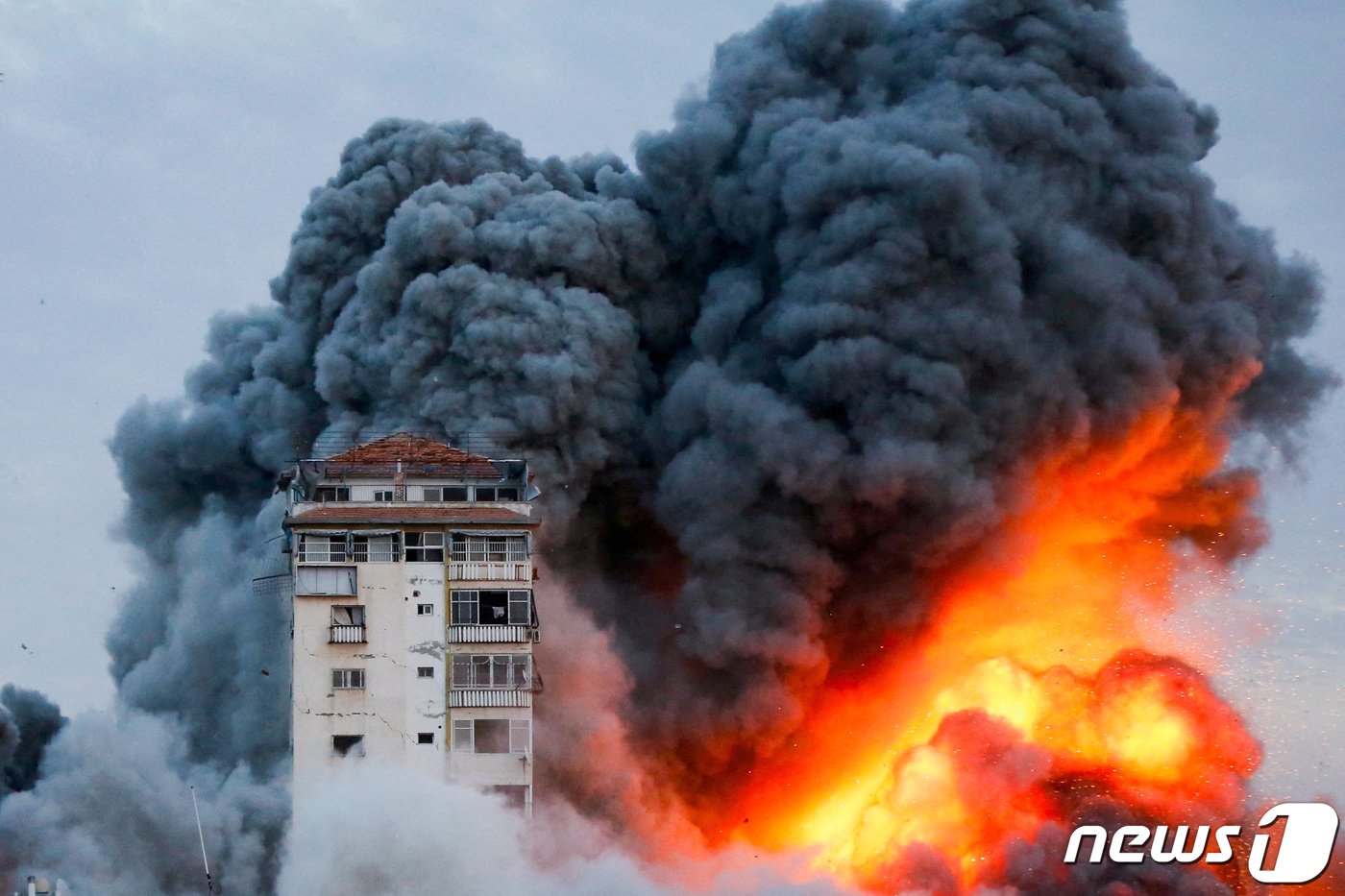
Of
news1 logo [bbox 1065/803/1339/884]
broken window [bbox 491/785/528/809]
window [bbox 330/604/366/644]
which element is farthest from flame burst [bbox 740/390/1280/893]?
window [bbox 330/604/366/644]

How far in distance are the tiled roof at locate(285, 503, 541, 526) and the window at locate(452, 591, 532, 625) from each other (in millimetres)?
2174

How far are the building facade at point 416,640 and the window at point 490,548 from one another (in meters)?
0.03

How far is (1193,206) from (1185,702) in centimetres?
1842

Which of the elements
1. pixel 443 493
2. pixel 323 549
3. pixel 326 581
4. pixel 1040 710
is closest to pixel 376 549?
pixel 323 549

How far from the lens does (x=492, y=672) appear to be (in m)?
92.0

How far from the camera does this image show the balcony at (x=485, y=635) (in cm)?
9206

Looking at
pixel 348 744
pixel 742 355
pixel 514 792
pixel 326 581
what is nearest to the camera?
pixel 348 744

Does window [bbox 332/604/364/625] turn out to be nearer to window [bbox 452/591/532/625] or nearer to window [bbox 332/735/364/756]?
window [bbox 452/591/532/625]

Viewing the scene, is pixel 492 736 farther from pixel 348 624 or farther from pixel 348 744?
pixel 348 624

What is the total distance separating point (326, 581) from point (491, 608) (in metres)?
4.99

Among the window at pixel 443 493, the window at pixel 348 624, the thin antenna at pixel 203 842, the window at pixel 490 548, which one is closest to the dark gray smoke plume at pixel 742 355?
the thin antenna at pixel 203 842

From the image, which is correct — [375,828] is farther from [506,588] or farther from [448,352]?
[448,352]

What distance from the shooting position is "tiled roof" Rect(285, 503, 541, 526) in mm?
92625

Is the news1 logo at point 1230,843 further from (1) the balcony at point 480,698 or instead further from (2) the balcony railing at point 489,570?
(2) the balcony railing at point 489,570
